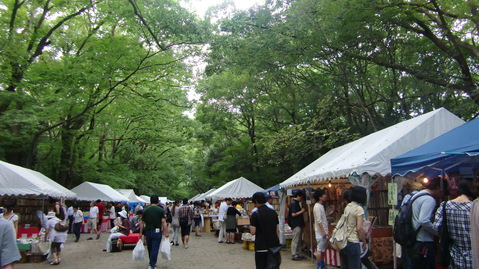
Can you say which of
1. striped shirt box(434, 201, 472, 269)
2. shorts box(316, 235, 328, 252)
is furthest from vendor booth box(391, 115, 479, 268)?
shorts box(316, 235, 328, 252)

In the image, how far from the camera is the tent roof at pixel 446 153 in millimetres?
4832

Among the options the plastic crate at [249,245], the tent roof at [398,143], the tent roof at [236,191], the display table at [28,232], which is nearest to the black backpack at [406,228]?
the tent roof at [398,143]

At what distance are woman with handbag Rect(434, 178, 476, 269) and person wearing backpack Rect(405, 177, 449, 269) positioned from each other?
67 centimetres

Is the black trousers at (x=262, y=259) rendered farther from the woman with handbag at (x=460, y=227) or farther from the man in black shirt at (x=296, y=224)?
the man in black shirt at (x=296, y=224)

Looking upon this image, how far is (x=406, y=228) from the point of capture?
504 centimetres

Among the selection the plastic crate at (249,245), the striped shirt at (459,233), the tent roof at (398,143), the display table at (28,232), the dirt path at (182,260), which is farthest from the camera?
the plastic crate at (249,245)

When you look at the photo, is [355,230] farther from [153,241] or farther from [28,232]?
[28,232]

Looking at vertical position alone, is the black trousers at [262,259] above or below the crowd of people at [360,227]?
below

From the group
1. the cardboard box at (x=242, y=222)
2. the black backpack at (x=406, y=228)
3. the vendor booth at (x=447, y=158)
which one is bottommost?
the cardboard box at (x=242, y=222)

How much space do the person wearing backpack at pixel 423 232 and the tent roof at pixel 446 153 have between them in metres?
0.55

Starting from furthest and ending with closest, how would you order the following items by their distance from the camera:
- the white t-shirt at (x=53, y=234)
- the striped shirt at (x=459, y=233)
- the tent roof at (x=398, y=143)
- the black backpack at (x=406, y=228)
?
the white t-shirt at (x=53, y=234)
the tent roof at (x=398, y=143)
the black backpack at (x=406, y=228)
the striped shirt at (x=459, y=233)

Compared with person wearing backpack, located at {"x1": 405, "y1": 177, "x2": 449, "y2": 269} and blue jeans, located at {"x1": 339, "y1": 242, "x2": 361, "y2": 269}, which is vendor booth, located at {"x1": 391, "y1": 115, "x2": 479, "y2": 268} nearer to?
person wearing backpack, located at {"x1": 405, "y1": 177, "x2": 449, "y2": 269}

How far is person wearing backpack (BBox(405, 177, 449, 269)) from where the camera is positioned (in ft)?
15.6

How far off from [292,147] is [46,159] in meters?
15.0
